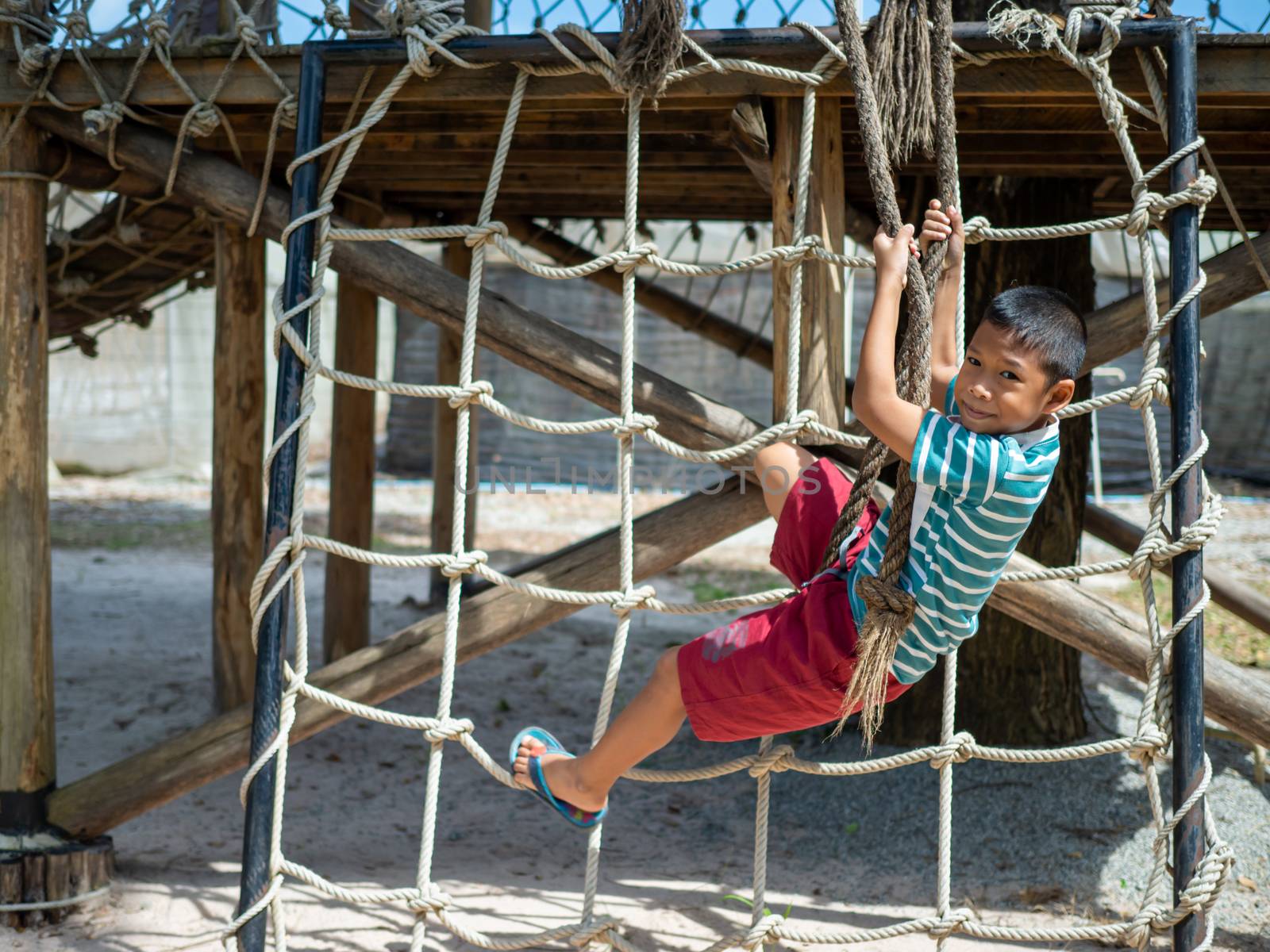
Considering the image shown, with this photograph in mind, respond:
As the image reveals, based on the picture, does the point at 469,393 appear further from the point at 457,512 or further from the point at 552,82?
the point at 552,82

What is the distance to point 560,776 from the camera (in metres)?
2.06

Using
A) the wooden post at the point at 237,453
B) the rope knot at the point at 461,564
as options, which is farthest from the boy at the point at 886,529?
the wooden post at the point at 237,453

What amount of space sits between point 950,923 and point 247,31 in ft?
7.22

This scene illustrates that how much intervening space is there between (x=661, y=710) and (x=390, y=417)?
9655mm

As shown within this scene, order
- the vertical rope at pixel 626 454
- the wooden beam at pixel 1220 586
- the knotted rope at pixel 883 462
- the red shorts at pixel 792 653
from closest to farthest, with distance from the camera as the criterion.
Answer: the knotted rope at pixel 883 462 → the red shorts at pixel 792 653 → the vertical rope at pixel 626 454 → the wooden beam at pixel 1220 586

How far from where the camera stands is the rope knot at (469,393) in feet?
6.91

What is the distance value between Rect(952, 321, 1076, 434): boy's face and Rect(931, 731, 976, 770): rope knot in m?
0.66

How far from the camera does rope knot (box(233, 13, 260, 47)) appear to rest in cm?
233

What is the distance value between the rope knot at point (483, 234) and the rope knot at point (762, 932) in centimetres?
136

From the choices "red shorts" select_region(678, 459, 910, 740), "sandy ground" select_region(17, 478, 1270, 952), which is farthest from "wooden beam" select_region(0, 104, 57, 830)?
"red shorts" select_region(678, 459, 910, 740)

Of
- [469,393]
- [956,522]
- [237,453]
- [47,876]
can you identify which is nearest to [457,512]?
[469,393]

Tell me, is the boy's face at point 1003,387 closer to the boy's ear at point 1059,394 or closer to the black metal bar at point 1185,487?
the boy's ear at point 1059,394

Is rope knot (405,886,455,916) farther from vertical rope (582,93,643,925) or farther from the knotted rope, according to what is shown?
the knotted rope

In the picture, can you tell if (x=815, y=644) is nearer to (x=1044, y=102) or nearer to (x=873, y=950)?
(x=873, y=950)
